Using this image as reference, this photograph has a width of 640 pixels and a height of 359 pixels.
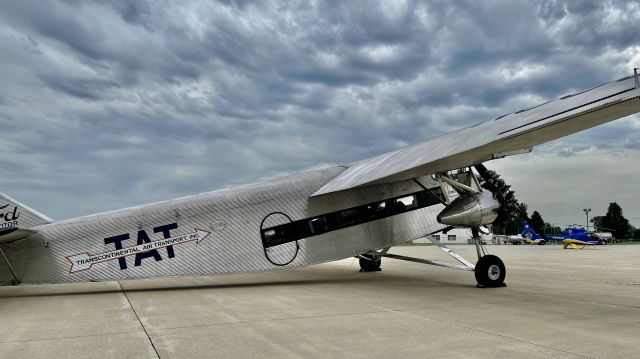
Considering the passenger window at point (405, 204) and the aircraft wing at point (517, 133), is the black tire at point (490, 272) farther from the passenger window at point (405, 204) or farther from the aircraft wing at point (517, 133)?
the passenger window at point (405, 204)

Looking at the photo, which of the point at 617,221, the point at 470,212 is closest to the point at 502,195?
the point at 470,212

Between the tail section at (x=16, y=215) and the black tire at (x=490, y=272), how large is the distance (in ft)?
40.0

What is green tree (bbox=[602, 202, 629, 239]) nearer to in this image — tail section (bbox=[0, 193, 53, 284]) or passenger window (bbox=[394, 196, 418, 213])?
passenger window (bbox=[394, 196, 418, 213])

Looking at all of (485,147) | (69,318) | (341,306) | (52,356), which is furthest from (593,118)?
(69,318)

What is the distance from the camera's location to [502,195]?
548 inches

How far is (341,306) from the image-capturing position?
9.90 m

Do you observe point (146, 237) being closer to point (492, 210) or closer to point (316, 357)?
point (316, 357)

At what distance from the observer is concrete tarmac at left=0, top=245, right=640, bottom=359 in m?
6.14

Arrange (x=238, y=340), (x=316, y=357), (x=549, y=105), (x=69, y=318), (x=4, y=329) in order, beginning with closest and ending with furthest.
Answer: (x=316, y=357), (x=238, y=340), (x=4, y=329), (x=69, y=318), (x=549, y=105)

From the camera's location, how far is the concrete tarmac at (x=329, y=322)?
6.14 m

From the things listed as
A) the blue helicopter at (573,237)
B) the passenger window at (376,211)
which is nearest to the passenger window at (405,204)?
the passenger window at (376,211)

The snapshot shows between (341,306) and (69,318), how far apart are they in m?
5.33

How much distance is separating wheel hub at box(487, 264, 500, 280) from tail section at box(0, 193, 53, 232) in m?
12.4

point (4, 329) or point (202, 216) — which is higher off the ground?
point (202, 216)
